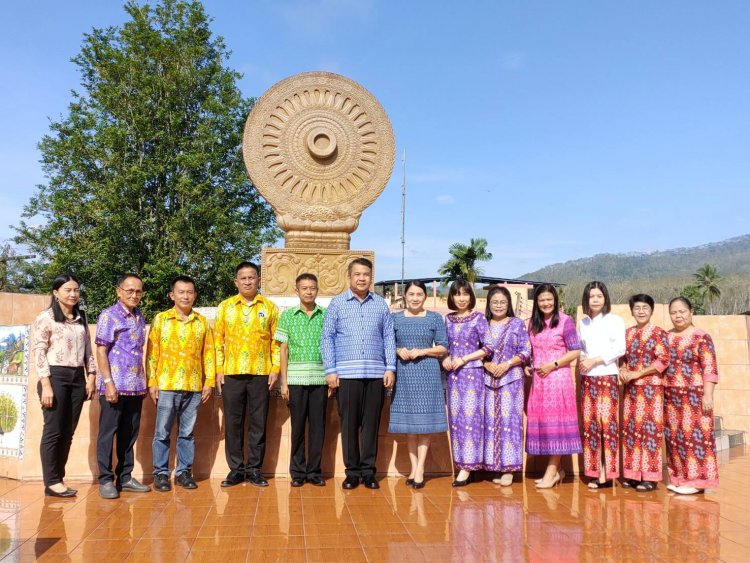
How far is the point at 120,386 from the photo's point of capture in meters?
3.63

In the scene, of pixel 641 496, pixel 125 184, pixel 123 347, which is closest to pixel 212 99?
pixel 125 184

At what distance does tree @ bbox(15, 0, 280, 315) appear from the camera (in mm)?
14773

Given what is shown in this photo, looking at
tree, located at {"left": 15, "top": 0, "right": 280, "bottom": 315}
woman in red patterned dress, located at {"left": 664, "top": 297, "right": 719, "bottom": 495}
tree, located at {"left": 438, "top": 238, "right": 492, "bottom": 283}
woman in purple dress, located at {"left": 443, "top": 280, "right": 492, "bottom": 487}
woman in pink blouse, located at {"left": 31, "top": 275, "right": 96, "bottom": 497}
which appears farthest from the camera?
tree, located at {"left": 438, "top": 238, "right": 492, "bottom": 283}

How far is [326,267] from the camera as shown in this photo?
5.56m

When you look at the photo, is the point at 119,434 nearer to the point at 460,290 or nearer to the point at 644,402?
the point at 460,290

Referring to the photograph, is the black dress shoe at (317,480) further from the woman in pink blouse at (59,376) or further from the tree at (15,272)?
the tree at (15,272)

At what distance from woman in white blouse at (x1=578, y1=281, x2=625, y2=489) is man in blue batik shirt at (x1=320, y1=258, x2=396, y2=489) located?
1.33m

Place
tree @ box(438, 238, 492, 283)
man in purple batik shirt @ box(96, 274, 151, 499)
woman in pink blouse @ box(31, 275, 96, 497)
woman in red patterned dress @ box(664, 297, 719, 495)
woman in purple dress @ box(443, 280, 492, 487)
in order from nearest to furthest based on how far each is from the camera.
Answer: woman in pink blouse @ box(31, 275, 96, 497), man in purple batik shirt @ box(96, 274, 151, 499), woman in red patterned dress @ box(664, 297, 719, 495), woman in purple dress @ box(443, 280, 492, 487), tree @ box(438, 238, 492, 283)

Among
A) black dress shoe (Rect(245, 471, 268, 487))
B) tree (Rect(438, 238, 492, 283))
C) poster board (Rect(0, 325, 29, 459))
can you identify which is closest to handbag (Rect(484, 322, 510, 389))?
→ black dress shoe (Rect(245, 471, 268, 487))

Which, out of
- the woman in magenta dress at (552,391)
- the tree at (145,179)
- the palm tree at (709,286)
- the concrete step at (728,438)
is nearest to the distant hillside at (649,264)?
the palm tree at (709,286)

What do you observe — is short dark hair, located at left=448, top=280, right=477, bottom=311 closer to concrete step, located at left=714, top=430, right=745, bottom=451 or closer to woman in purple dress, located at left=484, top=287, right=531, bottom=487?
woman in purple dress, located at left=484, top=287, right=531, bottom=487

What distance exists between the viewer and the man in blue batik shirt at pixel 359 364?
3.72m

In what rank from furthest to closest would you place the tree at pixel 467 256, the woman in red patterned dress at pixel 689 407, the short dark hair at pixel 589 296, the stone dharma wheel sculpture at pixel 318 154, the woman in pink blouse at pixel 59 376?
the tree at pixel 467 256 < the stone dharma wheel sculpture at pixel 318 154 < the short dark hair at pixel 589 296 < the woman in red patterned dress at pixel 689 407 < the woman in pink blouse at pixel 59 376

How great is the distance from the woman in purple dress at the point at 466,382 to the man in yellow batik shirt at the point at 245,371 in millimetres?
1169
